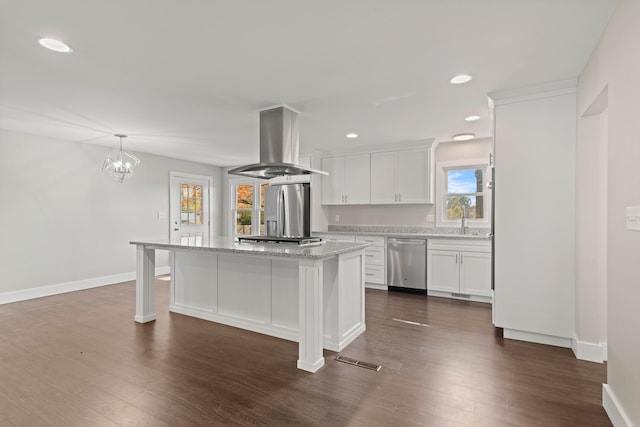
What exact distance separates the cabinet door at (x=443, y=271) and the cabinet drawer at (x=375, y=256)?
701 mm

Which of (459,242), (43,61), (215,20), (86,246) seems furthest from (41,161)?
(459,242)

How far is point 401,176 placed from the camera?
16.6 ft

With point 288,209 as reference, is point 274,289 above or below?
below

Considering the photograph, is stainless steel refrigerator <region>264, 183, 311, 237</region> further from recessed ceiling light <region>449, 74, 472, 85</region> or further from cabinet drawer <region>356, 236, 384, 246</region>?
recessed ceiling light <region>449, 74, 472, 85</region>

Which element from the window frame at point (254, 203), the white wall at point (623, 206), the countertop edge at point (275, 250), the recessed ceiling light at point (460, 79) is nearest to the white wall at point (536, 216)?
the recessed ceiling light at point (460, 79)

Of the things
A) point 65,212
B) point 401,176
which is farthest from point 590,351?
point 65,212

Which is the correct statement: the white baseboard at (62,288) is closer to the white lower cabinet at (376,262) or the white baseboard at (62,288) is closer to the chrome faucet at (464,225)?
the white lower cabinet at (376,262)

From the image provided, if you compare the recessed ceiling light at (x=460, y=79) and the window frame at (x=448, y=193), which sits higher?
the recessed ceiling light at (x=460, y=79)

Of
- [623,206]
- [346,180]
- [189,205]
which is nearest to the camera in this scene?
[623,206]

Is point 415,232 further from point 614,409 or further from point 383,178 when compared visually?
point 614,409

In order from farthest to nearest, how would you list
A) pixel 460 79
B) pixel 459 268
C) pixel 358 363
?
pixel 459 268 < pixel 460 79 < pixel 358 363

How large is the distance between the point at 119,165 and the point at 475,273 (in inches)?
202

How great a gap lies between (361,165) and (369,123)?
1430 millimetres

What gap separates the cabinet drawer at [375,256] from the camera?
194 inches
